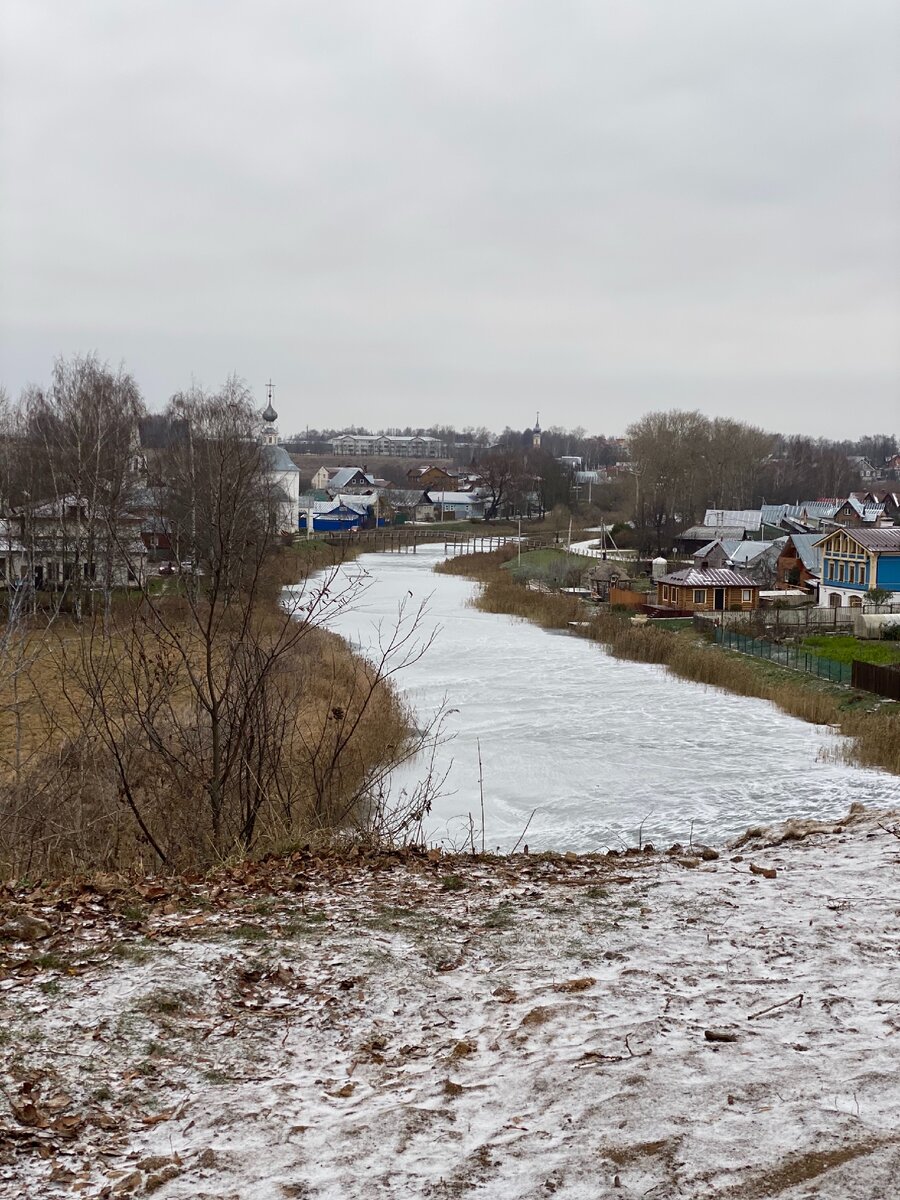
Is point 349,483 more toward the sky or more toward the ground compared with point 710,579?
more toward the sky

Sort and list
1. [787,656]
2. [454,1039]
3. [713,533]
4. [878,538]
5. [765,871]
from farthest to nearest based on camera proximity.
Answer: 1. [713,533]
2. [878,538]
3. [787,656]
4. [765,871]
5. [454,1039]

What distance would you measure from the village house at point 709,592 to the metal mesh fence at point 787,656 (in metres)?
5.07

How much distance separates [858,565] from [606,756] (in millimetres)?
21802

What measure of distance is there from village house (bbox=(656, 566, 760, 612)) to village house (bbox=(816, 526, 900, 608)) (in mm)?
2541

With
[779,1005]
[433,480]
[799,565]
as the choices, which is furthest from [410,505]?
[779,1005]

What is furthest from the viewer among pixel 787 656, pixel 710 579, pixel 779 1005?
pixel 710 579

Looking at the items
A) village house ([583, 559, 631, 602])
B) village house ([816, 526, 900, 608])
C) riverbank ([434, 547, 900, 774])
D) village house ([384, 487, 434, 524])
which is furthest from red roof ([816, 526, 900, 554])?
village house ([384, 487, 434, 524])

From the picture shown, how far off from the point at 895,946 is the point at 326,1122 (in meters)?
2.82

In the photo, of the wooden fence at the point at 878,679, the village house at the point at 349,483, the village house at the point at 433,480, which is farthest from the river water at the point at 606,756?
the village house at the point at 433,480

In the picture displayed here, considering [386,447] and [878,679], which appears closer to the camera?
[878,679]

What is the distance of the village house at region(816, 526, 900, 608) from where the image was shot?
33.9 m

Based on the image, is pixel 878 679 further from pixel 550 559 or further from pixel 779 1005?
pixel 550 559

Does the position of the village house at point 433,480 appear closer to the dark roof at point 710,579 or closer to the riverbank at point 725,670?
the riverbank at point 725,670

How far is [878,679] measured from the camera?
2123 cm
